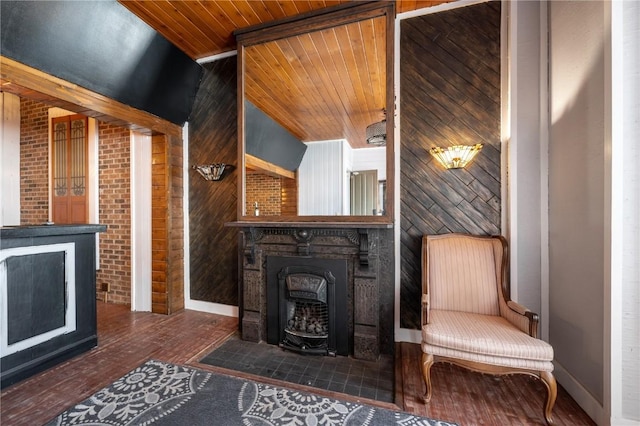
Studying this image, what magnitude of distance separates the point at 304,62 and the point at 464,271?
2.45m

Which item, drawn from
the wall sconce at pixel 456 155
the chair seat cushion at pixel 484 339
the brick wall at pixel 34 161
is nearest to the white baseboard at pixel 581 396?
the chair seat cushion at pixel 484 339

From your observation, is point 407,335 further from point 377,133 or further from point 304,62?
point 304,62

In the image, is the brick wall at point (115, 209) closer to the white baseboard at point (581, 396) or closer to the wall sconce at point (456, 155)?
the wall sconce at point (456, 155)

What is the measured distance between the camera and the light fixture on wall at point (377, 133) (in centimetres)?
234

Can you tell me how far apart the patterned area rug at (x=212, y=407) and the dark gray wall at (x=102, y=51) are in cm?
246

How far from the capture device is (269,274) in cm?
261

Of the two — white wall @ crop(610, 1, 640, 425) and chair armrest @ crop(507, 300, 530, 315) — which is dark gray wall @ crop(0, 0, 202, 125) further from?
chair armrest @ crop(507, 300, 530, 315)

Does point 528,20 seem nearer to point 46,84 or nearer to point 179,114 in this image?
point 179,114

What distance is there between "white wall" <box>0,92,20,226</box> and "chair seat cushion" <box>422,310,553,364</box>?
5.08m

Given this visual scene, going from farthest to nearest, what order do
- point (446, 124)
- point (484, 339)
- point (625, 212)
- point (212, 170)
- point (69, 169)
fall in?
point (69, 169) < point (212, 170) < point (446, 124) < point (484, 339) < point (625, 212)

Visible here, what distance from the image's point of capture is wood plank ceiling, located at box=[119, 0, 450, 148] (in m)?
2.37

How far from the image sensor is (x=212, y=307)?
3.23 metres

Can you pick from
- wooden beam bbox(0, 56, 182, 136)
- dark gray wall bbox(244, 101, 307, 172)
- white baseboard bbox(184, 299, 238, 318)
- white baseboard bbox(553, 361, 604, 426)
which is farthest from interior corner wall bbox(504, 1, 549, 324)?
wooden beam bbox(0, 56, 182, 136)

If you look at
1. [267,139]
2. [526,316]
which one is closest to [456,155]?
[526,316]
